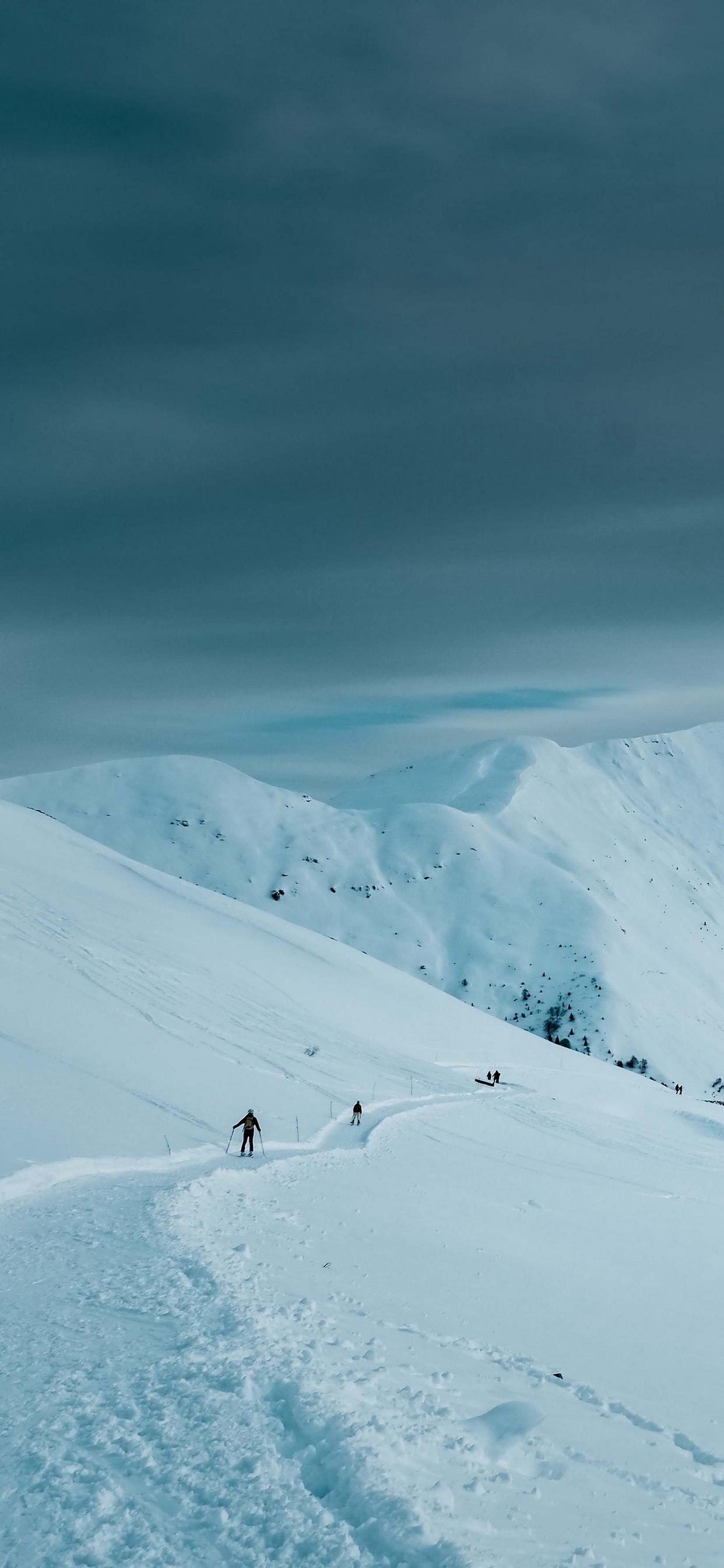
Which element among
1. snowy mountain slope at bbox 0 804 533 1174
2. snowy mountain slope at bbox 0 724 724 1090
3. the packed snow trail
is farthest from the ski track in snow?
snowy mountain slope at bbox 0 724 724 1090

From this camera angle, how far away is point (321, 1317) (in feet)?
35.4

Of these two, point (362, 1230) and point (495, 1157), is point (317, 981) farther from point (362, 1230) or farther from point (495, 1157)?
point (362, 1230)

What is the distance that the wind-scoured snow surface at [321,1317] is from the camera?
690cm

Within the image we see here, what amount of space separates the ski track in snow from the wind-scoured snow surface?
0.10ft

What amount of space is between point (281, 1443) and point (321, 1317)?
318cm

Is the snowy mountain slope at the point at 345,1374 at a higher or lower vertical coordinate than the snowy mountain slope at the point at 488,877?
lower

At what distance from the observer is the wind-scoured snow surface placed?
690 centimetres

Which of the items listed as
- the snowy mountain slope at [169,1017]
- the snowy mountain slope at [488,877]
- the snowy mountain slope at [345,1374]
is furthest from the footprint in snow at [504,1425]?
the snowy mountain slope at [488,877]

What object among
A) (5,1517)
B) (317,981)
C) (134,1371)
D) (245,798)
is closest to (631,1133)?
(317,981)

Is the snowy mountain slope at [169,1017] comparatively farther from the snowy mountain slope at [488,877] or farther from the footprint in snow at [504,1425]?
the snowy mountain slope at [488,877]

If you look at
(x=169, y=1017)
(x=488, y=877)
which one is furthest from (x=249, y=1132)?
(x=488, y=877)

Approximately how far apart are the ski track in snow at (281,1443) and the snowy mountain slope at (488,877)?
238 feet

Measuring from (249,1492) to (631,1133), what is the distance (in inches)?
1161

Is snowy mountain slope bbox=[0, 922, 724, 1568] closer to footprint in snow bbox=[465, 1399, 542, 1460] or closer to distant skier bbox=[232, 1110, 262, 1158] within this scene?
footprint in snow bbox=[465, 1399, 542, 1460]
